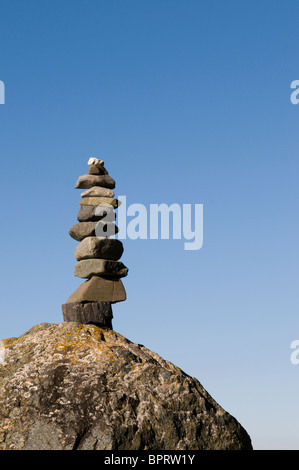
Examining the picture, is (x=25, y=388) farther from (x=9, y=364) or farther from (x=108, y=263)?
(x=108, y=263)

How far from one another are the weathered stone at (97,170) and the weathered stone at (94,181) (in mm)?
127

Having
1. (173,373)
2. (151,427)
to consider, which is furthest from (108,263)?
(151,427)

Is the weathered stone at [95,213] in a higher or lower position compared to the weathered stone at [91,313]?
higher

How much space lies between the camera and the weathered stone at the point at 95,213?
16359mm

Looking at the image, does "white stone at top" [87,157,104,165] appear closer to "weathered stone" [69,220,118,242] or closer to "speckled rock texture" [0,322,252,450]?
"weathered stone" [69,220,118,242]

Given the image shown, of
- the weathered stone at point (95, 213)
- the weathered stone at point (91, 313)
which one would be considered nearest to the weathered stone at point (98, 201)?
the weathered stone at point (95, 213)

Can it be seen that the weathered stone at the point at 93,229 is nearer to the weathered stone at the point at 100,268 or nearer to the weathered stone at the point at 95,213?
the weathered stone at the point at 95,213

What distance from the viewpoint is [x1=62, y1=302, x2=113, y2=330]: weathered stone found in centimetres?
1491

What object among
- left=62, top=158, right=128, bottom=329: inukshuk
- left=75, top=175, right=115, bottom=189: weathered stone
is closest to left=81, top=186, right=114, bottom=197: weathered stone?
left=62, top=158, right=128, bottom=329: inukshuk

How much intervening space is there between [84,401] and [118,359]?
1270mm

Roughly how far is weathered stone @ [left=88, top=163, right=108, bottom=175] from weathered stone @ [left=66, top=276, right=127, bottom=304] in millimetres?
2796

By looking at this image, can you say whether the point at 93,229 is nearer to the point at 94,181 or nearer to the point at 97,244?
the point at 97,244

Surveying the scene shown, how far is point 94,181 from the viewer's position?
55.4ft

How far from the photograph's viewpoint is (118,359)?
42.4ft
